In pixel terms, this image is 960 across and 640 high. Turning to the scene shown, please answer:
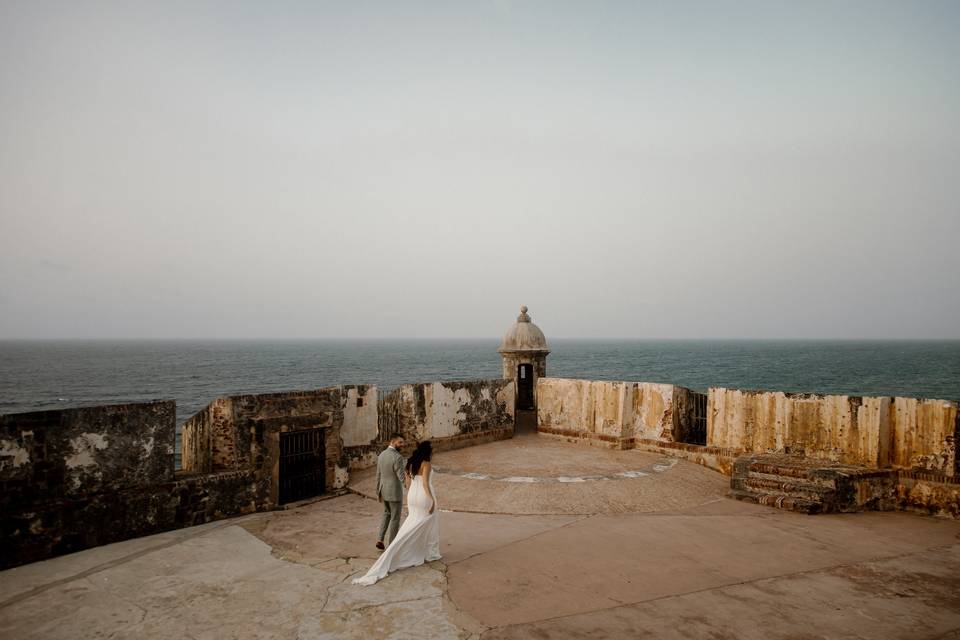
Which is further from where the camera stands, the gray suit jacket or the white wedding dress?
the gray suit jacket

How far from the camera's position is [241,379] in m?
79.8

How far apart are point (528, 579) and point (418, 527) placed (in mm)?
1634

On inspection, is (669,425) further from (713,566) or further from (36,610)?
(36,610)

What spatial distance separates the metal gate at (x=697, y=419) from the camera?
1598 cm

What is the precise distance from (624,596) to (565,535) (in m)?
2.41

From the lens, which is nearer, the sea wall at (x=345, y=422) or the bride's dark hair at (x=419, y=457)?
the bride's dark hair at (x=419, y=457)

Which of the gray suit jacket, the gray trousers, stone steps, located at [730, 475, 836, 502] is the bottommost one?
stone steps, located at [730, 475, 836, 502]

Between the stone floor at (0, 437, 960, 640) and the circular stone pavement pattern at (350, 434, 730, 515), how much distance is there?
0.11 metres

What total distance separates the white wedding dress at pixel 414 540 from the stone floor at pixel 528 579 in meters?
0.20

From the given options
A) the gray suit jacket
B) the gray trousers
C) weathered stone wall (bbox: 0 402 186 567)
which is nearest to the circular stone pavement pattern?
the gray trousers

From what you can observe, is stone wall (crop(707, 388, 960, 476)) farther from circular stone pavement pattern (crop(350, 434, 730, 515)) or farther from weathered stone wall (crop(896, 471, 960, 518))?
circular stone pavement pattern (crop(350, 434, 730, 515))

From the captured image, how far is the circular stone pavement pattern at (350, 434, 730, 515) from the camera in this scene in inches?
440

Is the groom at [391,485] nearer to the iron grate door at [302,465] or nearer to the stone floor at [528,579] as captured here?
the stone floor at [528,579]

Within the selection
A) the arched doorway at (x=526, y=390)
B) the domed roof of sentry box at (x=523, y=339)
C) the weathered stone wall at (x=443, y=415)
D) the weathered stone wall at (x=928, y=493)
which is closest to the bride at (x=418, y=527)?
the weathered stone wall at (x=443, y=415)
